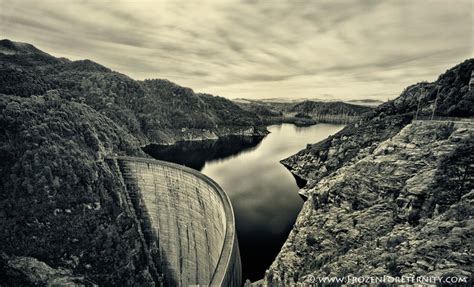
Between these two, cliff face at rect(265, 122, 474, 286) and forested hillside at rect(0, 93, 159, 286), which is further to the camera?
forested hillside at rect(0, 93, 159, 286)

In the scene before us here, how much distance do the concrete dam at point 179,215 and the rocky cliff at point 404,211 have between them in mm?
9215

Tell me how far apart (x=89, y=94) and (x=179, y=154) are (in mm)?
63591

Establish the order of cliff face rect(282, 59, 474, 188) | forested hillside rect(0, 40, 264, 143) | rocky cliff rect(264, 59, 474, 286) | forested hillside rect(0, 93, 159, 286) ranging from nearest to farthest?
1. rocky cliff rect(264, 59, 474, 286)
2. cliff face rect(282, 59, 474, 188)
3. forested hillside rect(0, 93, 159, 286)
4. forested hillside rect(0, 40, 264, 143)

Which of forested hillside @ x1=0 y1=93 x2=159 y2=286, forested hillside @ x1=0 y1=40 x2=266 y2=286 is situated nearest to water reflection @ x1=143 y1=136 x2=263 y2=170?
forested hillside @ x1=0 y1=40 x2=266 y2=286

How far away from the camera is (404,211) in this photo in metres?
21.6

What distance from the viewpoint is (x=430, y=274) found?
1525cm

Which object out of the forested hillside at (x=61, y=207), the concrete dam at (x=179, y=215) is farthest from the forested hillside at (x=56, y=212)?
the concrete dam at (x=179, y=215)

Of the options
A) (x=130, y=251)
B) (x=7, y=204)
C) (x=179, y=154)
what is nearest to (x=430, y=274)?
(x=130, y=251)

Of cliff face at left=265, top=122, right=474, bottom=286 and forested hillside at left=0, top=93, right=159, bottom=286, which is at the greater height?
cliff face at left=265, top=122, right=474, bottom=286

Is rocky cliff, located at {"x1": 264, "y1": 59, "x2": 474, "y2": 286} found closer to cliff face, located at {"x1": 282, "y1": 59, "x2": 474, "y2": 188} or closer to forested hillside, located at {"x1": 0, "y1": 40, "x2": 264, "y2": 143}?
cliff face, located at {"x1": 282, "y1": 59, "x2": 474, "y2": 188}

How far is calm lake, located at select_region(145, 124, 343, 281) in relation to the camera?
140ft

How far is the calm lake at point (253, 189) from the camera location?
42625 mm

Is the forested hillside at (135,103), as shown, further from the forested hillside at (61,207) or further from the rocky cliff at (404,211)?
the rocky cliff at (404,211)

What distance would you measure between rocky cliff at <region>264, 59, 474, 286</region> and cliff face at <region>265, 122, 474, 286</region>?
0.06 meters
